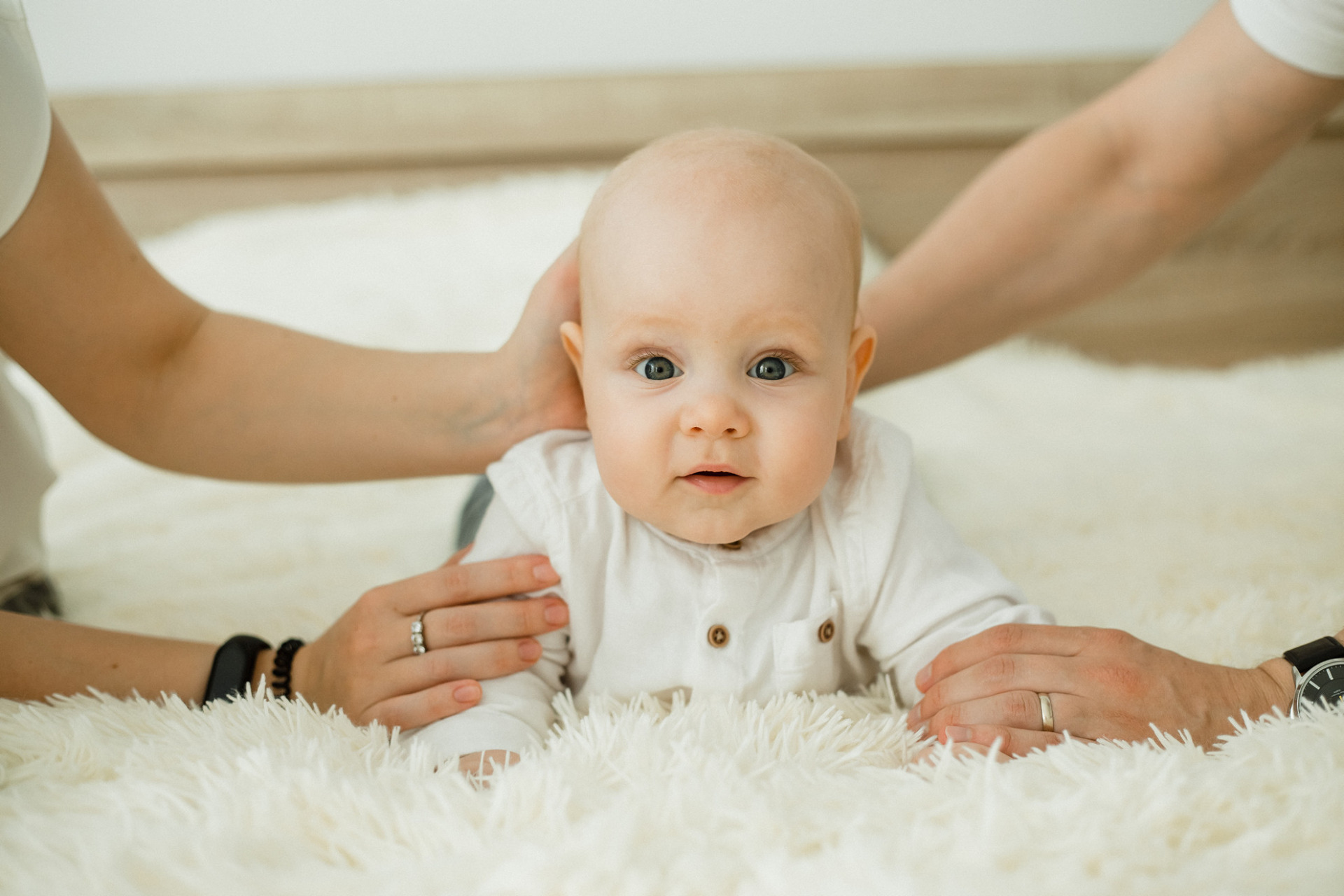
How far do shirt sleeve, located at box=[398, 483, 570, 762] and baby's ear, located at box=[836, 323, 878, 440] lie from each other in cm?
27

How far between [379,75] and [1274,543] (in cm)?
157

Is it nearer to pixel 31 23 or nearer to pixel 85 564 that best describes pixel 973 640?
pixel 85 564

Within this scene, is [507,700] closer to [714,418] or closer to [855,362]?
[714,418]

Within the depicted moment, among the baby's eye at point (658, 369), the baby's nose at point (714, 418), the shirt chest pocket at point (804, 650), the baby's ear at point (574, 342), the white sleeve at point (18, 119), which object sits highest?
the white sleeve at point (18, 119)

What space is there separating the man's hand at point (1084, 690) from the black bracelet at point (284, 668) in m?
0.50

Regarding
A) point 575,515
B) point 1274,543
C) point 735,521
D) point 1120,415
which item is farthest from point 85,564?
point 1120,415

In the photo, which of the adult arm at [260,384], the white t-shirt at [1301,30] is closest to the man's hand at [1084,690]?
the adult arm at [260,384]

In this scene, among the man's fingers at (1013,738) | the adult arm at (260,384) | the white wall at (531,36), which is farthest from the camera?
the white wall at (531,36)

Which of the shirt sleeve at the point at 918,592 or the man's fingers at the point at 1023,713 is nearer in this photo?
the man's fingers at the point at 1023,713

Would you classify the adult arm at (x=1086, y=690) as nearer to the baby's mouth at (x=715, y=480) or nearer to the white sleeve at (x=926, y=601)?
the white sleeve at (x=926, y=601)

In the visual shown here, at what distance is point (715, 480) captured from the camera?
0.70m

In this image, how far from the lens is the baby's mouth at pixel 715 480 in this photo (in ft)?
2.30

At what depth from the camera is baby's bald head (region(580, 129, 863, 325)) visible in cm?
69

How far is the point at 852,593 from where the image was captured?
0.79 meters
